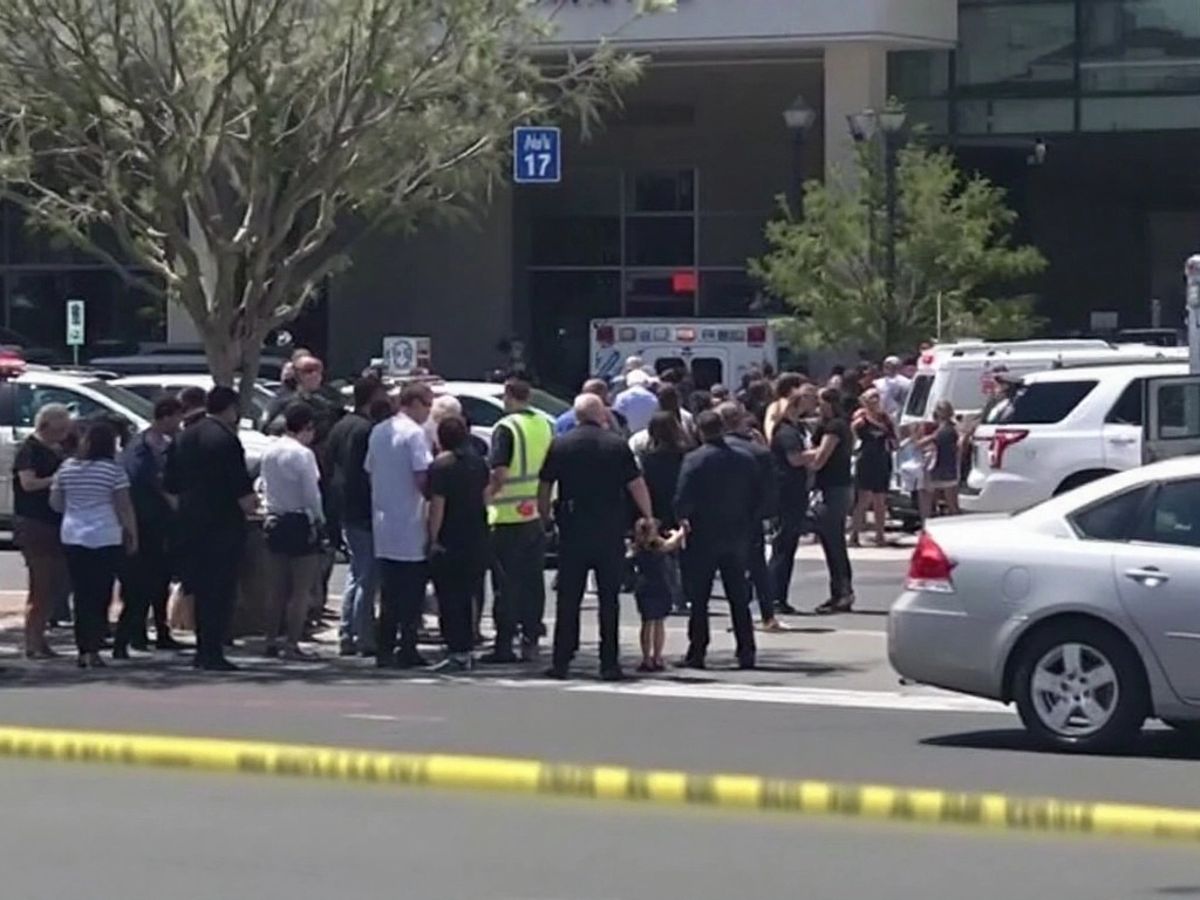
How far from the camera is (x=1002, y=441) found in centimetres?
2519

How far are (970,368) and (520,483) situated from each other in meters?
12.3

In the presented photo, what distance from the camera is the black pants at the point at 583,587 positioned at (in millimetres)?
16188

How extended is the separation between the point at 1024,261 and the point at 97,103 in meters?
21.3

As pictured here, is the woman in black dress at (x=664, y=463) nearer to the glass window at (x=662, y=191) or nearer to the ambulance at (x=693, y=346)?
the ambulance at (x=693, y=346)

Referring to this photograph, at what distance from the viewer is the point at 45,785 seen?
12281 mm

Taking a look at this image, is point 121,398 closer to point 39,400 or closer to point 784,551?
point 39,400

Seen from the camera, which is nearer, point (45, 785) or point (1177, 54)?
point (45, 785)

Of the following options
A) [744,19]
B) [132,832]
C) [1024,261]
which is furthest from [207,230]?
[744,19]

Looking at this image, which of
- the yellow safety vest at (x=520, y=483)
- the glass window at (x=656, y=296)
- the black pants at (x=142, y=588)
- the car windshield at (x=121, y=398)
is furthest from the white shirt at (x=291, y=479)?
the glass window at (x=656, y=296)

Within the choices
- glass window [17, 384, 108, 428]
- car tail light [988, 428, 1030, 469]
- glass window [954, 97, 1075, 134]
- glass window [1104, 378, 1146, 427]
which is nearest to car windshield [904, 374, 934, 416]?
car tail light [988, 428, 1030, 469]

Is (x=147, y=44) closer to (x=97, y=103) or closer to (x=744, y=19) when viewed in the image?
(x=97, y=103)

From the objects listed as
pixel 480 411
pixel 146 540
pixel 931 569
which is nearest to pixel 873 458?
pixel 480 411

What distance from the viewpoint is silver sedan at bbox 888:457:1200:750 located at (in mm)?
12742

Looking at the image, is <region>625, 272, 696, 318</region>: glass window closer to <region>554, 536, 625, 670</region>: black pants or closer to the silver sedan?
<region>554, 536, 625, 670</region>: black pants
